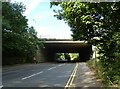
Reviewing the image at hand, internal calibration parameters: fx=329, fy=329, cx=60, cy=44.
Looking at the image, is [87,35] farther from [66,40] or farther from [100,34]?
[66,40]

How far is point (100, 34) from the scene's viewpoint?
2277 cm

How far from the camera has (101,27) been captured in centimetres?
2159

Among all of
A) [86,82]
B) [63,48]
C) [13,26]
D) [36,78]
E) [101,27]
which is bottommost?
[86,82]

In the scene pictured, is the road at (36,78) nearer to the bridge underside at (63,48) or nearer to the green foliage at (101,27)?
the green foliage at (101,27)

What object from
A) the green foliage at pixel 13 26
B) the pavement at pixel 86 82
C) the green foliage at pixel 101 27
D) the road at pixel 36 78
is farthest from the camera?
the green foliage at pixel 13 26

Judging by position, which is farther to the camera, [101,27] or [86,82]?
[101,27]

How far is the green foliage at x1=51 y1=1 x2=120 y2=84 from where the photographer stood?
1536 cm

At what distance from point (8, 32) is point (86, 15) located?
29.8m

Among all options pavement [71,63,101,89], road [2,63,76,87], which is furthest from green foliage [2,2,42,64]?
pavement [71,63,101,89]

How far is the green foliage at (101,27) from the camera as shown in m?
15.4

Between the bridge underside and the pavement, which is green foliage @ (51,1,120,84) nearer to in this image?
the pavement

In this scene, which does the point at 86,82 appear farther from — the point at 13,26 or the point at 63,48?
the point at 63,48

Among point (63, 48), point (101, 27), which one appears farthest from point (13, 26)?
point (63, 48)

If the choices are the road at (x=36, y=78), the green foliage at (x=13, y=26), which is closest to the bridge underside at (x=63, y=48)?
the green foliage at (x=13, y=26)
